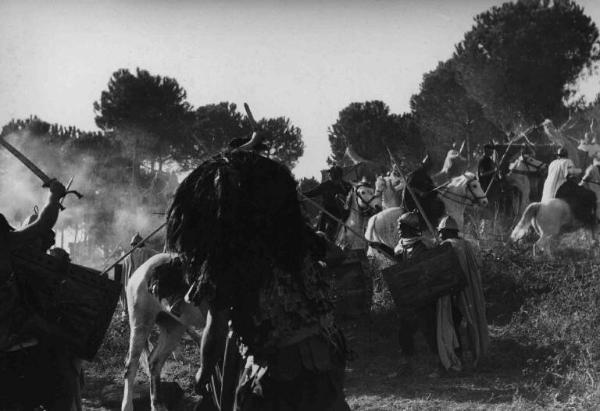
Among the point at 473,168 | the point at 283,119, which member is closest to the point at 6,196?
the point at 473,168

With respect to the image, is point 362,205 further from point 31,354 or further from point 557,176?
point 31,354

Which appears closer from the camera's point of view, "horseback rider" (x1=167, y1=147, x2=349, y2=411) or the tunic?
"horseback rider" (x1=167, y1=147, x2=349, y2=411)

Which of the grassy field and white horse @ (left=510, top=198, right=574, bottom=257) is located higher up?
white horse @ (left=510, top=198, right=574, bottom=257)

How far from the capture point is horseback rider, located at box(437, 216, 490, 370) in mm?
9516

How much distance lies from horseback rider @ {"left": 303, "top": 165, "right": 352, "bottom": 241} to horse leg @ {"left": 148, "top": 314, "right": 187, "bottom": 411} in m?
5.76

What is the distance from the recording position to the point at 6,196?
3059cm

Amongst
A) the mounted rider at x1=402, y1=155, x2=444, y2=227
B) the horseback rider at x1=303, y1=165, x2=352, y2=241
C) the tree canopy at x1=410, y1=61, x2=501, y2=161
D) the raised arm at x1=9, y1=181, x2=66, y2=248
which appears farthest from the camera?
the tree canopy at x1=410, y1=61, x2=501, y2=161

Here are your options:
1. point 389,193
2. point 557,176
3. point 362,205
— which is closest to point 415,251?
point 557,176

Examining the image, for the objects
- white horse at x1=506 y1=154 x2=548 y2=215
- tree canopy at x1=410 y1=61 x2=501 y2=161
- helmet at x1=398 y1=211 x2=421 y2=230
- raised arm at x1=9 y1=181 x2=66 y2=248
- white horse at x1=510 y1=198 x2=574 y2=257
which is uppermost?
tree canopy at x1=410 y1=61 x2=501 y2=161

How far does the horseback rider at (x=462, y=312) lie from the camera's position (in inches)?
375

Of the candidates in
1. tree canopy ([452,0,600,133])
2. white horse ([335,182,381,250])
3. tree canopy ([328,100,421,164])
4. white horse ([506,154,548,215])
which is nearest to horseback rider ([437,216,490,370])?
white horse ([335,182,381,250])

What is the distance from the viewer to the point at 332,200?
14.9 m

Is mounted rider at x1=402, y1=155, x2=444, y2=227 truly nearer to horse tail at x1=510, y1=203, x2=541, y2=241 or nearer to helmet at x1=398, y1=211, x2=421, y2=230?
horse tail at x1=510, y1=203, x2=541, y2=241

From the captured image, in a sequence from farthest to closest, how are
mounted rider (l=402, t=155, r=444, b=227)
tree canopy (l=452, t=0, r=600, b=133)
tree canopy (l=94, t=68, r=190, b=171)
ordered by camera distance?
tree canopy (l=94, t=68, r=190, b=171) → tree canopy (l=452, t=0, r=600, b=133) → mounted rider (l=402, t=155, r=444, b=227)
